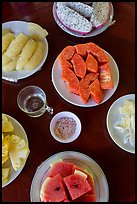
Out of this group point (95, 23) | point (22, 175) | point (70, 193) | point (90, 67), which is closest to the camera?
point (70, 193)

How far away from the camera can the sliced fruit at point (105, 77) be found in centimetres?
128

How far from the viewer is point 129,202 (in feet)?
3.76

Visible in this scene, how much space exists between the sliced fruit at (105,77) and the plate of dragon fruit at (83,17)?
0.57 feet

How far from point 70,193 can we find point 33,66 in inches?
19.4

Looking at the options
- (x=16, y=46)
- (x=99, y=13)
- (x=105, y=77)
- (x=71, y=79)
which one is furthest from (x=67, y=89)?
(x=99, y=13)

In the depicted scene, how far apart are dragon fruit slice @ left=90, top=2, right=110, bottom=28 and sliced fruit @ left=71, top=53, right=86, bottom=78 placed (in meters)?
0.18

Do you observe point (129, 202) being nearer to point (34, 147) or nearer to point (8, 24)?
point (34, 147)

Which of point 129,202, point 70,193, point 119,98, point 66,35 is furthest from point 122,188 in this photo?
point 66,35

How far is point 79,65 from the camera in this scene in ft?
4.28

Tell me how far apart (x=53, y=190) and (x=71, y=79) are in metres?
0.41

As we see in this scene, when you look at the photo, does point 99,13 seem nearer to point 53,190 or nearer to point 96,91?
point 96,91

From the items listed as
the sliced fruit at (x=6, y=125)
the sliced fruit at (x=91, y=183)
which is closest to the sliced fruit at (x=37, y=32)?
the sliced fruit at (x=6, y=125)

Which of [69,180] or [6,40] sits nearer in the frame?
[69,180]

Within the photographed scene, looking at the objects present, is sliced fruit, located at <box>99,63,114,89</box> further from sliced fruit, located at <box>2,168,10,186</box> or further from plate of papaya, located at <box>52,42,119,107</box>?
sliced fruit, located at <box>2,168,10,186</box>
